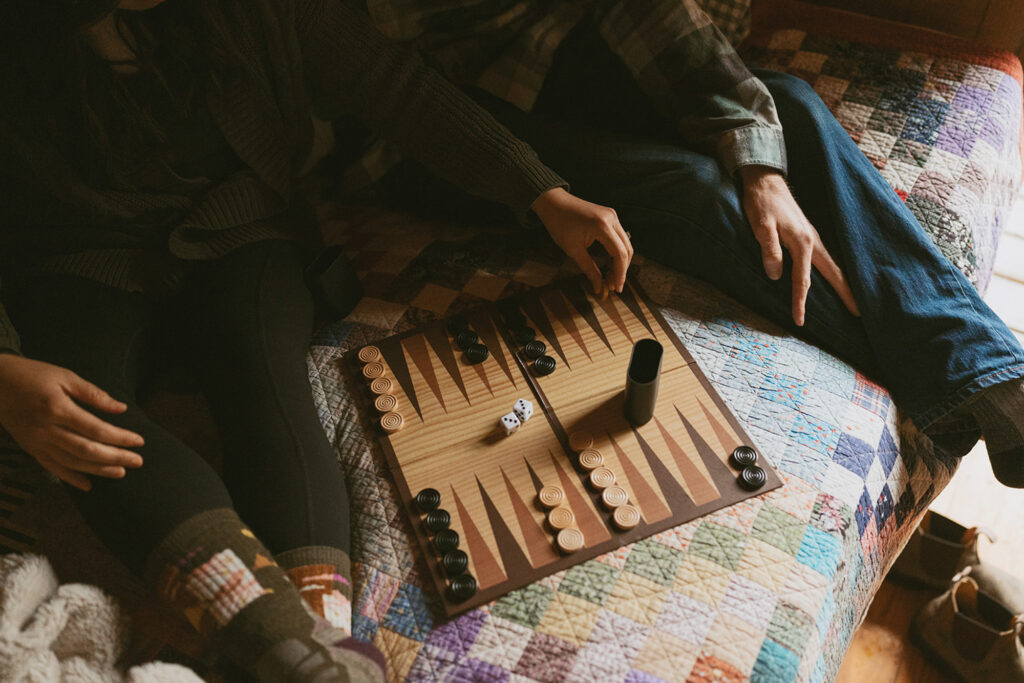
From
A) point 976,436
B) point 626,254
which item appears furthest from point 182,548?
point 976,436

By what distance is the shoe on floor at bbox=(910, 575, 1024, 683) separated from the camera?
116 centimetres

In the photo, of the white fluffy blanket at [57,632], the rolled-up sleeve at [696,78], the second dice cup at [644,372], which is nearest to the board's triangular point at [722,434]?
the second dice cup at [644,372]

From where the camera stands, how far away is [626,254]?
110 centimetres

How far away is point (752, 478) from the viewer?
3.26 ft

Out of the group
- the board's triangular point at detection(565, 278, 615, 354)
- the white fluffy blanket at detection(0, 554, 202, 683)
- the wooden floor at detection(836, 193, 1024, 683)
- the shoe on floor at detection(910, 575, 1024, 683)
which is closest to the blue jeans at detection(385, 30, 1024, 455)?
the board's triangular point at detection(565, 278, 615, 354)

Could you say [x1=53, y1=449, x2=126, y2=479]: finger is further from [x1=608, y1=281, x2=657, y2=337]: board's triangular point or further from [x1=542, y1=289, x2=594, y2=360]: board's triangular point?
[x1=608, y1=281, x2=657, y2=337]: board's triangular point

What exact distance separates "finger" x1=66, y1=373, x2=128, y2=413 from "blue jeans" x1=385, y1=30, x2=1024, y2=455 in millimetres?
827

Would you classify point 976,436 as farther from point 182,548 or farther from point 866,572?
point 182,548

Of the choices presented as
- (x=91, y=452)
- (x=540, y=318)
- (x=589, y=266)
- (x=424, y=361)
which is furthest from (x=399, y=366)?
(x=91, y=452)

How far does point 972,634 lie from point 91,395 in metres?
1.48

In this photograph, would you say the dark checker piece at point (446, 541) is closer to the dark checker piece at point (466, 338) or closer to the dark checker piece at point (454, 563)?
the dark checker piece at point (454, 563)

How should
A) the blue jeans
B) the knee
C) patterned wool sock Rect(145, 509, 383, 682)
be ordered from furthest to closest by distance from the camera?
the knee < the blue jeans < patterned wool sock Rect(145, 509, 383, 682)

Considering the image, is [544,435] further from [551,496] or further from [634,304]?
[634,304]

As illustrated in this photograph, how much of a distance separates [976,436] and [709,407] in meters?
0.41
